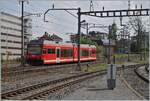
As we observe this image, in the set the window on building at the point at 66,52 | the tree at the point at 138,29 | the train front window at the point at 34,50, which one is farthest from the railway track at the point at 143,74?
the tree at the point at 138,29

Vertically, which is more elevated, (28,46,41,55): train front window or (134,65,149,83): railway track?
(28,46,41,55): train front window

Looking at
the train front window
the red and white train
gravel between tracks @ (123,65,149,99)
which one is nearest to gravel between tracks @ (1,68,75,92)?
gravel between tracks @ (123,65,149,99)

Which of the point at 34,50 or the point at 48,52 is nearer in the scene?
the point at 34,50

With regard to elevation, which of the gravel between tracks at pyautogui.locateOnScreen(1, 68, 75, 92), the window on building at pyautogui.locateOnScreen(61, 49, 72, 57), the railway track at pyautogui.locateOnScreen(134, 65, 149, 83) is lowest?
the railway track at pyautogui.locateOnScreen(134, 65, 149, 83)

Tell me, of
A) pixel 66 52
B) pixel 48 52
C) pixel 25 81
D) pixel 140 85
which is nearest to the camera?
pixel 140 85

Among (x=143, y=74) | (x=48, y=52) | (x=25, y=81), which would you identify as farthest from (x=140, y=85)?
(x=48, y=52)

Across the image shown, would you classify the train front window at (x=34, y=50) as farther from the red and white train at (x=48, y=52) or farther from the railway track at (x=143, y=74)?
the railway track at (x=143, y=74)

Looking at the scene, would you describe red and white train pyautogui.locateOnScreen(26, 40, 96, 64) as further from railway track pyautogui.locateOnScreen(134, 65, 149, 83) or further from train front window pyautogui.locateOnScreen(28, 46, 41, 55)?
railway track pyautogui.locateOnScreen(134, 65, 149, 83)

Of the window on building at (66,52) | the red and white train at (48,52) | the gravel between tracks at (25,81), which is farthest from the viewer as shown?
A: the window on building at (66,52)

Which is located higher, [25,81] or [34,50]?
[34,50]

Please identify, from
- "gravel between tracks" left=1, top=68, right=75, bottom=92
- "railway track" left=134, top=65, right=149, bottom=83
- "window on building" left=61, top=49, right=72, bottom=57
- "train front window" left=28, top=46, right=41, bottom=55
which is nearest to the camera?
"gravel between tracks" left=1, top=68, right=75, bottom=92

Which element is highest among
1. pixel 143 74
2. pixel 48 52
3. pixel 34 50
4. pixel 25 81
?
pixel 34 50

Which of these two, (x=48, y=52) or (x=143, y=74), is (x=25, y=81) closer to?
(x=143, y=74)

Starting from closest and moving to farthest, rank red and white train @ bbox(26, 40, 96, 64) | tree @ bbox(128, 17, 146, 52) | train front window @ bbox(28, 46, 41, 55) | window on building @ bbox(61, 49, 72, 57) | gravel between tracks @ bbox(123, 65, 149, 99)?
gravel between tracks @ bbox(123, 65, 149, 99) < red and white train @ bbox(26, 40, 96, 64) < train front window @ bbox(28, 46, 41, 55) < window on building @ bbox(61, 49, 72, 57) < tree @ bbox(128, 17, 146, 52)
